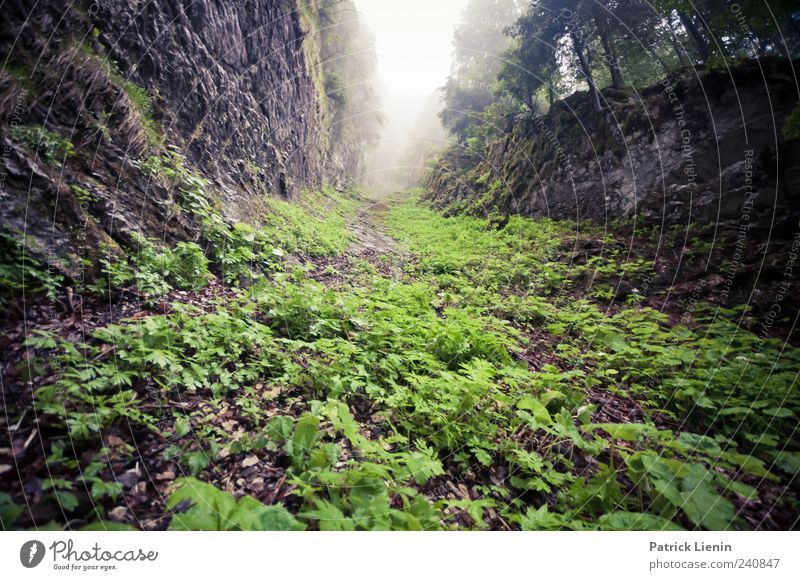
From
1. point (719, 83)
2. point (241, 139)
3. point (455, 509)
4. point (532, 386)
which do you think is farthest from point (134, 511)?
point (719, 83)

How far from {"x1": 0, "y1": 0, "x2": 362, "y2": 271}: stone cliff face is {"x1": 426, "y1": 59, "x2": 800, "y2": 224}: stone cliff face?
12.4 m

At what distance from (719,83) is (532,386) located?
12.5m

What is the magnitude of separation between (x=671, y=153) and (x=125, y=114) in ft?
48.6

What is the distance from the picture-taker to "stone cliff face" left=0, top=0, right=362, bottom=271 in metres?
3.93

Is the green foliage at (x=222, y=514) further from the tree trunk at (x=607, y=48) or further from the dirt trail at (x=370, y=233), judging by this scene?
the tree trunk at (x=607, y=48)

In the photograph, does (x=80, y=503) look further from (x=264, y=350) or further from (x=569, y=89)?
(x=569, y=89)

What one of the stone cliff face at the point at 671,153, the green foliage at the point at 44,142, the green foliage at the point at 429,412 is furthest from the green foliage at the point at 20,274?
the stone cliff face at the point at 671,153

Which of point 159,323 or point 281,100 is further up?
point 281,100

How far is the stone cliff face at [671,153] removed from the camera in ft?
26.0

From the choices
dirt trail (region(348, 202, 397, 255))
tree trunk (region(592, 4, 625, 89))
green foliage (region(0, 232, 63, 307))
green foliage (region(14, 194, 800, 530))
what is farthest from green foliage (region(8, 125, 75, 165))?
tree trunk (region(592, 4, 625, 89))

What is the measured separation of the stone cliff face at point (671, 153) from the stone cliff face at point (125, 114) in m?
12.4

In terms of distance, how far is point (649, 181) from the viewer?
33.5ft

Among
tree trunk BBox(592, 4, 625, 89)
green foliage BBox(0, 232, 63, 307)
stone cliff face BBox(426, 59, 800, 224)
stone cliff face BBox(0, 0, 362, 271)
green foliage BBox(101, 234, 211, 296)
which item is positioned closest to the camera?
green foliage BBox(0, 232, 63, 307)

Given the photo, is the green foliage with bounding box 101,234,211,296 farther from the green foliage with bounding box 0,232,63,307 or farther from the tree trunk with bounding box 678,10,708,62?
the tree trunk with bounding box 678,10,708,62
